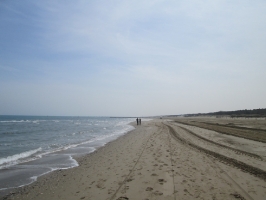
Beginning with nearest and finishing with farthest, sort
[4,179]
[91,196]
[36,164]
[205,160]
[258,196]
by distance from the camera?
[258,196] → [91,196] → [4,179] → [205,160] → [36,164]

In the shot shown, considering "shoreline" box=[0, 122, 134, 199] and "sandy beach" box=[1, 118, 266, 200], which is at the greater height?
"sandy beach" box=[1, 118, 266, 200]

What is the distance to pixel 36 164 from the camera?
10.2 metres

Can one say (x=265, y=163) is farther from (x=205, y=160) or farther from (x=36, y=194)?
(x=36, y=194)

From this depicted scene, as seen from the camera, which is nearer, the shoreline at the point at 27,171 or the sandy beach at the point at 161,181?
the sandy beach at the point at 161,181

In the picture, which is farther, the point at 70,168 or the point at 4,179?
the point at 70,168

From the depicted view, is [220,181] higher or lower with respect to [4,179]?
higher

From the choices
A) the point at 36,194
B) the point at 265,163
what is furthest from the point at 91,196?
the point at 265,163

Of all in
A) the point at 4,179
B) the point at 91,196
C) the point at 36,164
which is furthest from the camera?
the point at 36,164

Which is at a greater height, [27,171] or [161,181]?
[161,181]

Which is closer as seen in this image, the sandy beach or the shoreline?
the sandy beach

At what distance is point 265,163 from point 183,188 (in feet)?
16.9

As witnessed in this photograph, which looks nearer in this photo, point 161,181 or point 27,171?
point 161,181

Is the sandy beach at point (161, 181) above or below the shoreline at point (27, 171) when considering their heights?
above

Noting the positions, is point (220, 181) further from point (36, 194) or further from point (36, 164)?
point (36, 164)
